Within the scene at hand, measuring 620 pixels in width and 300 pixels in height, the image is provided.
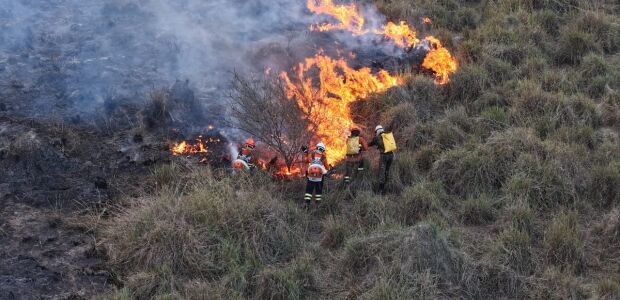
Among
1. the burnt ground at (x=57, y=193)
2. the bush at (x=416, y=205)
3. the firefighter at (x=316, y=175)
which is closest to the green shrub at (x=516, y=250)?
the bush at (x=416, y=205)

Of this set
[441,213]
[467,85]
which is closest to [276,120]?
[441,213]

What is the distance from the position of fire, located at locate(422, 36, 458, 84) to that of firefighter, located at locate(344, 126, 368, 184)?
3149mm

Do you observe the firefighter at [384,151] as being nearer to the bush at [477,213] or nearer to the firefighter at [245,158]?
the bush at [477,213]

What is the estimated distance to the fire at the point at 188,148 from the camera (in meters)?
9.73

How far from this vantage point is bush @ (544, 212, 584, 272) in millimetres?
7164

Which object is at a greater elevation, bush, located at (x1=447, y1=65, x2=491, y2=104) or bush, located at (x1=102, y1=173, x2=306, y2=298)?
bush, located at (x1=447, y1=65, x2=491, y2=104)

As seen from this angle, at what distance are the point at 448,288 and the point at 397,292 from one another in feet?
2.17

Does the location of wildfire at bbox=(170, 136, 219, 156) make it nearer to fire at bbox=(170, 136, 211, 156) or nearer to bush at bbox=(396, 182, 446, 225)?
fire at bbox=(170, 136, 211, 156)

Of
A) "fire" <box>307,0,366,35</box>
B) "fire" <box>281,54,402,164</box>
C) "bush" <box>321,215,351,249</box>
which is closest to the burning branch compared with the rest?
"fire" <box>281,54,402,164</box>

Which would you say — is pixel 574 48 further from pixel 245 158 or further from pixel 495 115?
pixel 245 158

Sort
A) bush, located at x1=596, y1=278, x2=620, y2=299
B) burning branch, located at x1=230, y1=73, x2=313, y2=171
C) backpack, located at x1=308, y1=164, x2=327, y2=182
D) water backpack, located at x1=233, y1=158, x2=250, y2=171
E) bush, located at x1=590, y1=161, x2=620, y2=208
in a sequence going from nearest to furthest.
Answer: bush, located at x1=596, y1=278, x2=620, y2=299 → bush, located at x1=590, y1=161, x2=620, y2=208 → backpack, located at x1=308, y1=164, x2=327, y2=182 → water backpack, located at x1=233, y1=158, x2=250, y2=171 → burning branch, located at x1=230, y1=73, x2=313, y2=171

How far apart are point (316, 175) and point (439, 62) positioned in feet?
15.3

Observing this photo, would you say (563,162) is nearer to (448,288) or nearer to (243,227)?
(448,288)

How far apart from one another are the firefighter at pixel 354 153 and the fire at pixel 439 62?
3.15 metres
